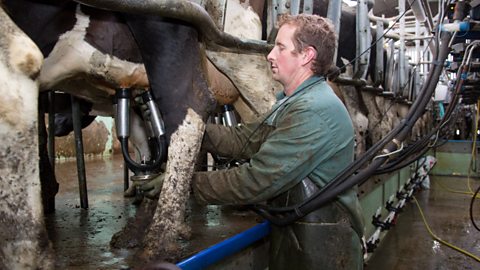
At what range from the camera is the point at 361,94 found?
5.60 metres

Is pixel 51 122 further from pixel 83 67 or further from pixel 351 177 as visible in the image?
pixel 351 177

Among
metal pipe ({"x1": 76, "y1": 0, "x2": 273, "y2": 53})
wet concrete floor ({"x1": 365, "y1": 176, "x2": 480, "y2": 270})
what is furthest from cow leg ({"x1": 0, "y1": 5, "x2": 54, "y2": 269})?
wet concrete floor ({"x1": 365, "y1": 176, "x2": 480, "y2": 270})

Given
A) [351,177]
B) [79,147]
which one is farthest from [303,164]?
[79,147]

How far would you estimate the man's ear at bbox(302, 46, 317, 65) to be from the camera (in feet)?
6.21

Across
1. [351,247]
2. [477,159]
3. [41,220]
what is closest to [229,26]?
[351,247]

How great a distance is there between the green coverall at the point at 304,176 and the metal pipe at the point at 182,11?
1.91ft

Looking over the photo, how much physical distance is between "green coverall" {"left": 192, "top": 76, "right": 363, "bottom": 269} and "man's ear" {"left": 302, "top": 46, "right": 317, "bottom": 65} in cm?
8

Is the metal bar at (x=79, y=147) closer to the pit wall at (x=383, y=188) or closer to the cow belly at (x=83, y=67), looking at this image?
the cow belly at (x=83, y=67)

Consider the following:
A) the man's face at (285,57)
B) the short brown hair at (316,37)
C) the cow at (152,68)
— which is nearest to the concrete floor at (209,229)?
the cow at (152,68)

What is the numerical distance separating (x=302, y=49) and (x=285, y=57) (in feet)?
0.25

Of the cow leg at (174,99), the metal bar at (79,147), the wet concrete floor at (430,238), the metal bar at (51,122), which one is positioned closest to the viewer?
the cow leg at (174,99)

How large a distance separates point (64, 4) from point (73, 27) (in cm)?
A: 12

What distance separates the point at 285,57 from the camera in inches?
76.0

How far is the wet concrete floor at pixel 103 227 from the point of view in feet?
6.48
